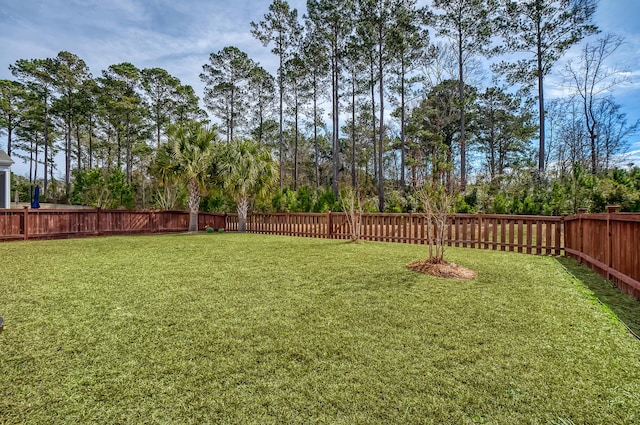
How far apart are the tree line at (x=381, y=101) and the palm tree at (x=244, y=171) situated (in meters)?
1.27

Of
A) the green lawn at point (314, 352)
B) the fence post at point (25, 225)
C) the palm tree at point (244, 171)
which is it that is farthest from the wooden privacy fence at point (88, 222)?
the green lawn at point (314, 352)

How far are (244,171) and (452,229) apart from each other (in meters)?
8.31

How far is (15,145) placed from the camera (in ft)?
89.3

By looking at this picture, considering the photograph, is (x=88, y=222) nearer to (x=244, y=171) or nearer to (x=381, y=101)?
(x=244, y=171)

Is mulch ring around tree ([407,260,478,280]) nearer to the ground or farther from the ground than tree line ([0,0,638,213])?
nearer to the ground

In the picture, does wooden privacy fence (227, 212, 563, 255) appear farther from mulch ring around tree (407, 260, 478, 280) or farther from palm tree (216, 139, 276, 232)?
mulch ring around tree (407, 260, 478, 280)

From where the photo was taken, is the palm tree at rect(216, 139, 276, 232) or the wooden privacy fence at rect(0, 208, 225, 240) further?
the palm tree at rect(216, 139, 276, 232)

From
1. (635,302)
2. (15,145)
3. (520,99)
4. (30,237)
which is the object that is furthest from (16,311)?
(15,145)

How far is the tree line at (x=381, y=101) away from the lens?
14.3m

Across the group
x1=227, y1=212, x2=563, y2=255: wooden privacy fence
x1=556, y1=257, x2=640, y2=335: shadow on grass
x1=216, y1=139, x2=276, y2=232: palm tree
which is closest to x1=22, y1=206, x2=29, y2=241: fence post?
x1=216, y1=139, x2=276, y2=232: palm tree

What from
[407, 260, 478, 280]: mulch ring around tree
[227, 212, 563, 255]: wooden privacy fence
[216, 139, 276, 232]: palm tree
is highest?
[216, 139, 276, 232]: palm tree

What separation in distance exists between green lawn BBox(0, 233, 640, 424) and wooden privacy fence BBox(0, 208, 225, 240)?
24.1 ft

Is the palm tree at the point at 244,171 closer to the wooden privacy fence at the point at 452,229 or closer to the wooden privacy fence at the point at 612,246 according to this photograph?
the wooden privacy fence at the point at 452,229

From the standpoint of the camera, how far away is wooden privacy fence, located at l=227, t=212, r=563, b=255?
6.63m
